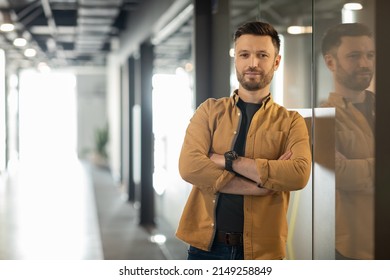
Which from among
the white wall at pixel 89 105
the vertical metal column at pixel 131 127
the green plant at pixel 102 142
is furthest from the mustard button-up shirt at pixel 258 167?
the white wall at pixel 89 105

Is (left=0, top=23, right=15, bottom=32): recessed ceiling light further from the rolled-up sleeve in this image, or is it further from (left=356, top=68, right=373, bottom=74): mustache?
(left=356, top=68, right=373, bottom=74): mustache

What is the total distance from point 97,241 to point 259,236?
267 centimetres

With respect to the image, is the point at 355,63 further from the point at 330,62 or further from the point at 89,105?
the point at 89,105

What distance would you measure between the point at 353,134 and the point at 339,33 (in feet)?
1.39

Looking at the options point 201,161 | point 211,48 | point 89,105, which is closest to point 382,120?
point 201,161

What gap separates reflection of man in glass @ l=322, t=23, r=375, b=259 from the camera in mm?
2342

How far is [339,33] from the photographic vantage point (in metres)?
2.43

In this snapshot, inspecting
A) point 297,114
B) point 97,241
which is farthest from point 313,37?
point 97,241

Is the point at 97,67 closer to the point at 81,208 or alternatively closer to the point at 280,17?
the point at 81,208

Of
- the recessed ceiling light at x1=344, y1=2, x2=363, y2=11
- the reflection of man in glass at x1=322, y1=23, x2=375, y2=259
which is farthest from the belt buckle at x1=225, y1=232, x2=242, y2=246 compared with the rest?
the recessed ceiling light at x1=344, y1=2, x2=363, y2=11

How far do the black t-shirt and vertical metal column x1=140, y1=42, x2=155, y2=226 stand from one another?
3272 mm

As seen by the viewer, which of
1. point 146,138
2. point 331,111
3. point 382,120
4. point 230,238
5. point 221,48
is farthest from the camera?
point 146,138

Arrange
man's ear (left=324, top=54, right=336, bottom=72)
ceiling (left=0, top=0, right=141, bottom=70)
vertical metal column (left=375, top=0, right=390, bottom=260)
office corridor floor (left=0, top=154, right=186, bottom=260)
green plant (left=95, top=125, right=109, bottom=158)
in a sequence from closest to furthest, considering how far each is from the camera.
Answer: vertical metal column (left=375, top=0, right=390, bottom=260)
man's ear (left=324, top=54, right=336, bottom=72)
office corridor floor (left=0, top=154, right=186, bottom=260)
ceiling (left=0, top=0, right=141, bottom=70)
green plant (left=95, top=125, right=109, bottom=158)

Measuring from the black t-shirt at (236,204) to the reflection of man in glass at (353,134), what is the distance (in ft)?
1.14
